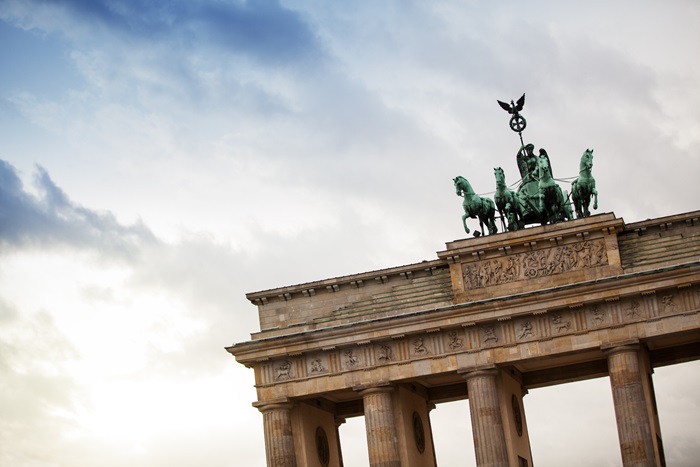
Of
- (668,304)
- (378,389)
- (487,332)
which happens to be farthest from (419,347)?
(668,304)

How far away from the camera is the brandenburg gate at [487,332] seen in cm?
5153

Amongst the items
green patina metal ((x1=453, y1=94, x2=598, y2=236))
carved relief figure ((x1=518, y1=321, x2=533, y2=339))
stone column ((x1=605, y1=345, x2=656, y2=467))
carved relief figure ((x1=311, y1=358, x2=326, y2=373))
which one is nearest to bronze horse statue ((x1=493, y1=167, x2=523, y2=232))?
green patina metal ((x1=453, y1=94, x2=598, y2=236))

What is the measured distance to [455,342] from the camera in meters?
53.6

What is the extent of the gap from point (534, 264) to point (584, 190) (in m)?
3.59

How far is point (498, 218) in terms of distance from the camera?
55.3 m

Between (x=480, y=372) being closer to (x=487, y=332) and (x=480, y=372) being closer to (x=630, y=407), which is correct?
(x=487, y=332)

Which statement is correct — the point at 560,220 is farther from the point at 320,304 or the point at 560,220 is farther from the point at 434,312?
the point at 320,304

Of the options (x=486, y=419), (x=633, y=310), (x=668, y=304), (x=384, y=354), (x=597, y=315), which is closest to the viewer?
(x=668, y=304)

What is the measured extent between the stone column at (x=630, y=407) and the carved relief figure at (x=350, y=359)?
9.69 meters

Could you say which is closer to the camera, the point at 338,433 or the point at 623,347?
the point at 623,347

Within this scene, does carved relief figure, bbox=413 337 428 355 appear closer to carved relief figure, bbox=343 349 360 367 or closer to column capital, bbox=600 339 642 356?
carved relief figure, bbox=343 349 360 367

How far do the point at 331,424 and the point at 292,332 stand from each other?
5571 mm

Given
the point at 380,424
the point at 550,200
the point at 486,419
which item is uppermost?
the point at 550,200

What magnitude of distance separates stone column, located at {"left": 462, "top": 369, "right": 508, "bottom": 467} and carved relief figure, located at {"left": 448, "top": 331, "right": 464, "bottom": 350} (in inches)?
43.4
